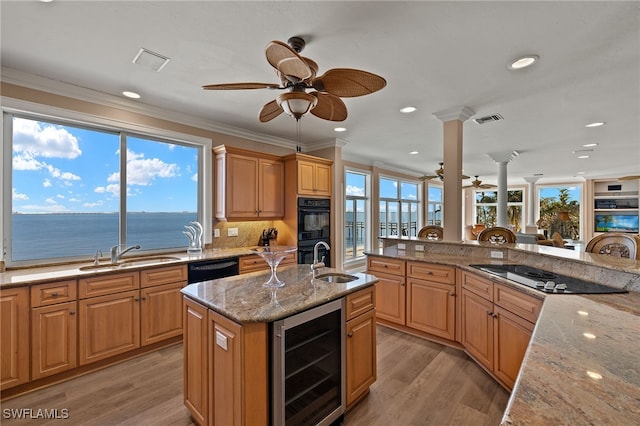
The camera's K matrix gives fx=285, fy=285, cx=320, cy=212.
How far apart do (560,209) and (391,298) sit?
1046cm

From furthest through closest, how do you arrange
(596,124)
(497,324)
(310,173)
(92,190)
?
(310,173)
(596,124)
(92,190)
(497,324)

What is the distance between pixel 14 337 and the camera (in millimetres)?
2166

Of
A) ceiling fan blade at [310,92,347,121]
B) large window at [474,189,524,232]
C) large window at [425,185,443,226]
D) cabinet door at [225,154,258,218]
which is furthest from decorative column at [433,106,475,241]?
large window at [474,189,524,232]

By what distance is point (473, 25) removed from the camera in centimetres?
188

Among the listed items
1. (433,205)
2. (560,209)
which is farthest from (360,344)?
(560,209)

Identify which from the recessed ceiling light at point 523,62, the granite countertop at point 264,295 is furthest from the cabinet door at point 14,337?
the recessed ceiling light at point 523,62

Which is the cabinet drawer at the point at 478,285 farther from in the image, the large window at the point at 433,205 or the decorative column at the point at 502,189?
the large window at the point at 433,205

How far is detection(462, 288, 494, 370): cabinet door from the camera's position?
2388mm

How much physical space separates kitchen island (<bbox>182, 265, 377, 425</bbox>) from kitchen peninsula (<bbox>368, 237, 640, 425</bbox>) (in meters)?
1.01

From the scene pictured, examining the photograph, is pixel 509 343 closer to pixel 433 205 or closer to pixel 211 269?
pixel 211 269

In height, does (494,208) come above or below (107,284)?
above

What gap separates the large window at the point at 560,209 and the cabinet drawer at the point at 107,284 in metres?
11.5

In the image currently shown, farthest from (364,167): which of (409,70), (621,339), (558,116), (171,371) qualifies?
(621,339)

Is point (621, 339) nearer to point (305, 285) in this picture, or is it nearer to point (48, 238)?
point (305, 285)
